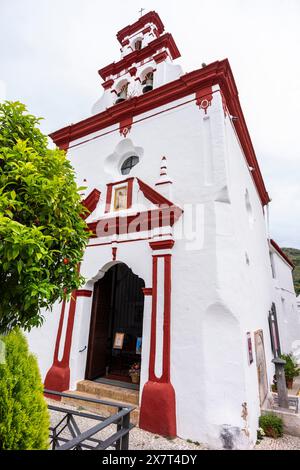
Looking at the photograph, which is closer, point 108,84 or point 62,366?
point 62,366

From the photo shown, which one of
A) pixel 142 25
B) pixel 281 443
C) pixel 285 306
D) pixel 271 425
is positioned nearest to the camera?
pixel 281 443

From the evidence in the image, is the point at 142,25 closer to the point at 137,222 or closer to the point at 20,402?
the point at 137,222

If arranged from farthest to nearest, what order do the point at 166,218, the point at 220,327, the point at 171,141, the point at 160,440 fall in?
the point at 171,141 → the point at 166,218 → the point at 220,327 → the point at 160,440

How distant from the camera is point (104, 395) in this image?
564 cm

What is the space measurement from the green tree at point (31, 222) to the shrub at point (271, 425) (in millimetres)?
4873

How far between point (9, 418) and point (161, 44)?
35.6 ft

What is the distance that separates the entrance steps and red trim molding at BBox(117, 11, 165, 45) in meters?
12.4

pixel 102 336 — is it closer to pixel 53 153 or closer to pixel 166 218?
pixel 166 218

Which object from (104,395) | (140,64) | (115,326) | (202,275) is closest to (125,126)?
(140,64)

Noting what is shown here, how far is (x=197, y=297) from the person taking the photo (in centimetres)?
514

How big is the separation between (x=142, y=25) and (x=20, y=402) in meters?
12.8

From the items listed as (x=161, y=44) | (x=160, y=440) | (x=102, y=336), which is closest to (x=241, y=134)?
(x=161, y=44)

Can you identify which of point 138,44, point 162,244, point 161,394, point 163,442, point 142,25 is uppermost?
point 142,25

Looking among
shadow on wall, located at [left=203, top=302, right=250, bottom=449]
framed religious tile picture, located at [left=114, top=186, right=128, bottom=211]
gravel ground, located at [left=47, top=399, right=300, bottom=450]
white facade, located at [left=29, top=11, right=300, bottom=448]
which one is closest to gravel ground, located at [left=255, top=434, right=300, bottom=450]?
gravel ground, located at [left=47, top=399, right=300, bottom=450]
